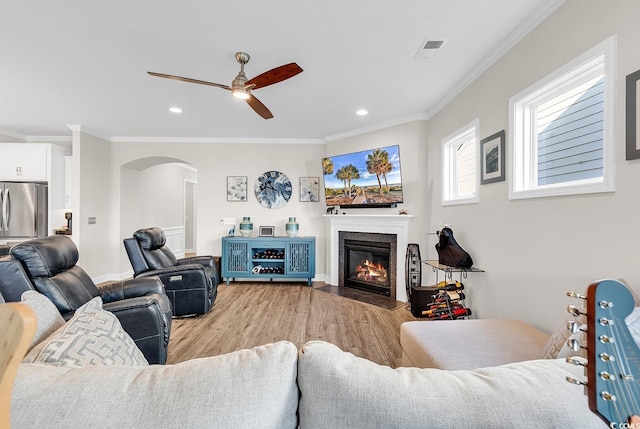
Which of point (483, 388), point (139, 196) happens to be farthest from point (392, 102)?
point (139, 196)

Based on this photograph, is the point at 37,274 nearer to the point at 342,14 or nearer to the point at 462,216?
the point at 342,14

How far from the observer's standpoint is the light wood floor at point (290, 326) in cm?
240

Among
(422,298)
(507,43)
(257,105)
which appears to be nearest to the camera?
(507,43)

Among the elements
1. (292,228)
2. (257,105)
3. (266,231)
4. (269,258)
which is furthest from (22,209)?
(257,105)

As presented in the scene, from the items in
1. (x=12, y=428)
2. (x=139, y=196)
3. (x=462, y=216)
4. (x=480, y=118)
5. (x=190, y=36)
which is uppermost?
(x=190, y=36)

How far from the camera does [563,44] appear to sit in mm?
1671

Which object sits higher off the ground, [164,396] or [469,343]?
[164,396]

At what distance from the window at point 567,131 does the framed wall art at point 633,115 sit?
82mm

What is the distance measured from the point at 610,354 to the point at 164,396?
90 cm

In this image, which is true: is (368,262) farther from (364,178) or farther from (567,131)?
(567,131)

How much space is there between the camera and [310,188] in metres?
4.95

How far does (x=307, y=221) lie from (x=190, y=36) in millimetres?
3368

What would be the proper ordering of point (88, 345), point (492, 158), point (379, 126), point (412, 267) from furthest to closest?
point (379, 126), point (412, 267), point (492, 158), point (88, 345)

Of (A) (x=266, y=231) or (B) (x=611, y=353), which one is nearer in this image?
(B) (x=611, y=353)
